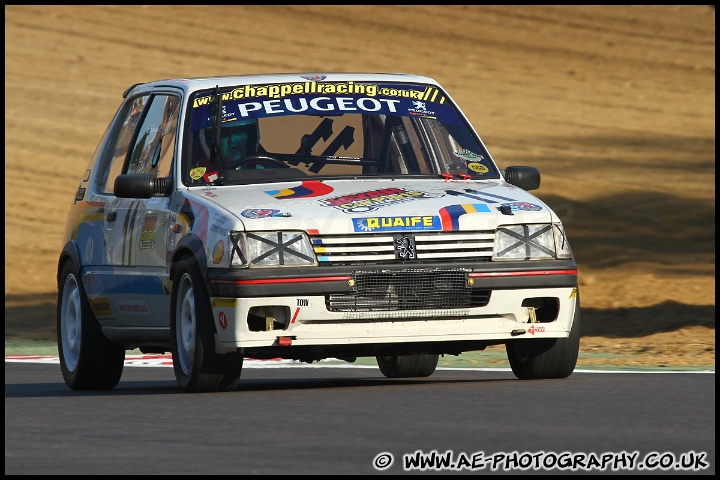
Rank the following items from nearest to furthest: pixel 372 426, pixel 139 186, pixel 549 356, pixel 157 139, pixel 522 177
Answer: pixel 372 426 → pixel 549 356 → pixel 139 186 → pixel 522 177 → pixel 157 139

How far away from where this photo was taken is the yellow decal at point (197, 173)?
11656 mm

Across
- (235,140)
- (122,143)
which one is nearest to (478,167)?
(235,140)

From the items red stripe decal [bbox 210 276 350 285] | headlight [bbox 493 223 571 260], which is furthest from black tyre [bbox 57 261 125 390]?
headlight [bbox 493 223 571 260]

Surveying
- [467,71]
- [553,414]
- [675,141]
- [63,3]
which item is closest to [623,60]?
[467,71]

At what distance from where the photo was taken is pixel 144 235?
467 inches

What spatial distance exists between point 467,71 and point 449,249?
29914 millimetres

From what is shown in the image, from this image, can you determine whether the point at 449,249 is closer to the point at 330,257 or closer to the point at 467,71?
the point at 330,257

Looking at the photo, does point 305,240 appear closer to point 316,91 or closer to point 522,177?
point 316,91

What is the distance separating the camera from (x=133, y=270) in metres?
12.0

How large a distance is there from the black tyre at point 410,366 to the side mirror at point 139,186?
199cm

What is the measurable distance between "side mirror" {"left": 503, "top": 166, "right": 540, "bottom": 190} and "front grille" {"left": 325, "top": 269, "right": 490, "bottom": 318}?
1397 mm

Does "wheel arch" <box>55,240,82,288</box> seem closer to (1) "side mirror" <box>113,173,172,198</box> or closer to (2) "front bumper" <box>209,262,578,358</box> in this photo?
(1) "side mirror" <box>113,173,172,198</box>

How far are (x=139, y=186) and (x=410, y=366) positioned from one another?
88.9 inches

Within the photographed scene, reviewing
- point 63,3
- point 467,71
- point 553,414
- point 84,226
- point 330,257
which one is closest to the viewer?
point 553,414
